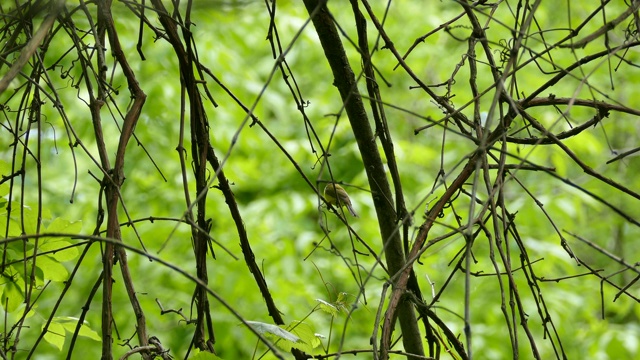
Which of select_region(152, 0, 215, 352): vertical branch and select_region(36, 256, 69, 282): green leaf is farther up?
select_region(152, 0, 215, 352): vertical branch

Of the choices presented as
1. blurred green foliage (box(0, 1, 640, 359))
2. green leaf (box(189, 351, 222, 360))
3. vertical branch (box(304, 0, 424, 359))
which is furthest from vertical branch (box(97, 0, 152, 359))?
blurred green foliage (box(0, 1, 640, 359))

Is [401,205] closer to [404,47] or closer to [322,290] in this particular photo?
[322,290]

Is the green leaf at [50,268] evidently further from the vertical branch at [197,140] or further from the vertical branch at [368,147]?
the vertical branch at [368,147]

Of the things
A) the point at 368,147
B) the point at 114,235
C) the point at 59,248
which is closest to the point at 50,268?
the point at 59,248

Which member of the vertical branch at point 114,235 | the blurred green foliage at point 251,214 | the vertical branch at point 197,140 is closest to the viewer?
the vertical branch at point 114,235

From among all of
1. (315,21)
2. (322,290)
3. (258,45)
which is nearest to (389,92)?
(258,45)

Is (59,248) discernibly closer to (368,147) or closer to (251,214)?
(368,147)

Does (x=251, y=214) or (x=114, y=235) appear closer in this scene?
(x=114, y=235)

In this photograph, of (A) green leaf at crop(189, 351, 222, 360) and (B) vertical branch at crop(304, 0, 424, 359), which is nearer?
(A) green leaf at crop(189, 351, 222, 360)

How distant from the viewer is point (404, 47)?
416cm

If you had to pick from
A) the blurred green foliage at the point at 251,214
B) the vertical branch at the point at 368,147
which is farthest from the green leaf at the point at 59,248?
the blurred green foliage at the point at 251,214

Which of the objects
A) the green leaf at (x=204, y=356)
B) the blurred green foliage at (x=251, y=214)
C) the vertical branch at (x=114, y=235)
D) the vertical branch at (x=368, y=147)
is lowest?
the green leaf at (x=204, y=356)

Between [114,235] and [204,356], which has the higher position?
[114,235]

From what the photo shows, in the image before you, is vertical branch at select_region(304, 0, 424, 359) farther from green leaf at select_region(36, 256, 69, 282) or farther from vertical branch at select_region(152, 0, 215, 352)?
green leaf at select_region(36, 256, 69, 282)
